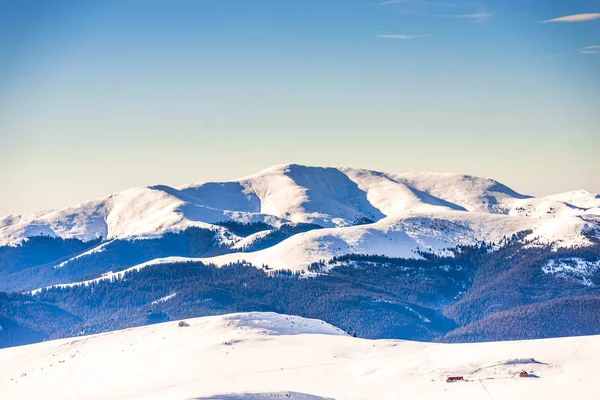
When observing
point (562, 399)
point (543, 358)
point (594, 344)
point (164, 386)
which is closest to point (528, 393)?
point (562, 399)

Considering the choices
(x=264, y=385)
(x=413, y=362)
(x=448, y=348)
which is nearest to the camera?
(x=264, y=385)

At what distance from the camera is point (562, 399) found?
524 ft

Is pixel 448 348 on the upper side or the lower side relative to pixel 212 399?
lower

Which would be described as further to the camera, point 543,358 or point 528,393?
point 543,358

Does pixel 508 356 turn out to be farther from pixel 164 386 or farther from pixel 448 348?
pixel 164 386

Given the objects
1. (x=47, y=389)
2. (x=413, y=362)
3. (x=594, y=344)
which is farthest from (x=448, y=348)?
(x=47, y=389)

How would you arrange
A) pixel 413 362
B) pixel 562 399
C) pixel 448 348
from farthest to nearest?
pixel 448 348, pixel 413 362, pixel 562 399

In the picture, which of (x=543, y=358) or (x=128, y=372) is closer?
(x=543, y=358)

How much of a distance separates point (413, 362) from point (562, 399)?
112 ft

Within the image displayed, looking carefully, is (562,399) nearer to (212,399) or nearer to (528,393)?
(528,393)

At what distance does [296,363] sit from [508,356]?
124 feet

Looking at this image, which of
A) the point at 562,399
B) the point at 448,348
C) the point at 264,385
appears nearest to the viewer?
the point at 562,399

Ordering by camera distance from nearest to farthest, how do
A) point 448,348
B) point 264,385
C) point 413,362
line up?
point 264,385, point 413,362, point 448,348

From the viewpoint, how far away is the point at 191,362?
198m
